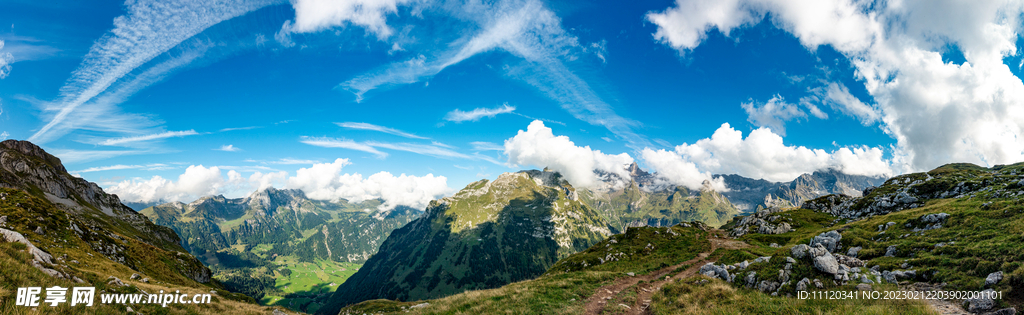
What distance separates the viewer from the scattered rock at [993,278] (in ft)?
45.2

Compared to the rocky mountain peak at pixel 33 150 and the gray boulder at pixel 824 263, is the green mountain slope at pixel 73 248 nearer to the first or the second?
the rocky mountain peak at pixel 33 150

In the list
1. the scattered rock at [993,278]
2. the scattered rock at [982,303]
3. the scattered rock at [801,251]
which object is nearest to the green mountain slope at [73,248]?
the scattered rock at [982,303]

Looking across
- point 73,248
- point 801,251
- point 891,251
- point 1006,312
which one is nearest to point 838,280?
point 801,251

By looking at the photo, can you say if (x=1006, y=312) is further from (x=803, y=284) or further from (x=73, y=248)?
(x=73, y=248)

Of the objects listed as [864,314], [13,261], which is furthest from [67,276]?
[864,314]

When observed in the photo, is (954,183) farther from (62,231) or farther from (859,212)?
(62,231)

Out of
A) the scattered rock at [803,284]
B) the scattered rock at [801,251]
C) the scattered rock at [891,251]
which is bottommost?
the scattered rock at [803,284]

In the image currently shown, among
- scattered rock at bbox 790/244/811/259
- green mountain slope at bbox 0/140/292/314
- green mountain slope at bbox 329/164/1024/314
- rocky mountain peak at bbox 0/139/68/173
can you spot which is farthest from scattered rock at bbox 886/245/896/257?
rocky mountain peak at bbox 0/139/68/173

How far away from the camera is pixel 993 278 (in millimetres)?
13992

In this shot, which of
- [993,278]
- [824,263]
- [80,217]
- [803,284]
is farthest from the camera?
[80,217]

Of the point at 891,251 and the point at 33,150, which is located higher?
the point at 33,150

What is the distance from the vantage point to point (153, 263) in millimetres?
73938

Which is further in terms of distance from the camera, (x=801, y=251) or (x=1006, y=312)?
(x=801, y=251)

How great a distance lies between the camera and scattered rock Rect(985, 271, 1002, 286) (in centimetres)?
1379
